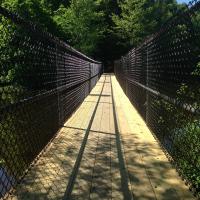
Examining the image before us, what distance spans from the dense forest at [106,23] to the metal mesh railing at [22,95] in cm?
2047

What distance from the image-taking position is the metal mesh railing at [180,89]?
4.17m

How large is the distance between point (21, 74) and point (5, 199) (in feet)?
5.78

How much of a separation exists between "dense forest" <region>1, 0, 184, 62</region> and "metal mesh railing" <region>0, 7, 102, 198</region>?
20467 mm

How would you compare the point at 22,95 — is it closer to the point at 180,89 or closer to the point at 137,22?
the point at 180,89

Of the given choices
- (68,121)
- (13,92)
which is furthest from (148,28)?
(13,92)

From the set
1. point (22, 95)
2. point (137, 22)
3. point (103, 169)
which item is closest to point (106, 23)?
point (137, 22)

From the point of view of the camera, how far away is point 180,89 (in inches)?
193

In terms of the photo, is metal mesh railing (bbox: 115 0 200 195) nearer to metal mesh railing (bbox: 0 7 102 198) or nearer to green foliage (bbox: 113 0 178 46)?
metal mesh railing (bbox: 0 7 102 198)

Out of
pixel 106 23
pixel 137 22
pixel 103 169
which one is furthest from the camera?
pixel 106 23

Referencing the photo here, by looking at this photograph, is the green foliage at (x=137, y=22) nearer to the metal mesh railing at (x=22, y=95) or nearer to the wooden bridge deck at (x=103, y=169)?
the wooden bridge deck at (x=103, y=169)

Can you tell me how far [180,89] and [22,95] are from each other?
2.13 meters

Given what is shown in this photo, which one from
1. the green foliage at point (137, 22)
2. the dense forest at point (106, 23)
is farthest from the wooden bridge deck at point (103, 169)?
the green foliage at point (137, 22)

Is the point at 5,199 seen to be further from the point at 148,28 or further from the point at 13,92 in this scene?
the point at 148,28

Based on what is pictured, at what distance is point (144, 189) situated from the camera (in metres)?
4.59
